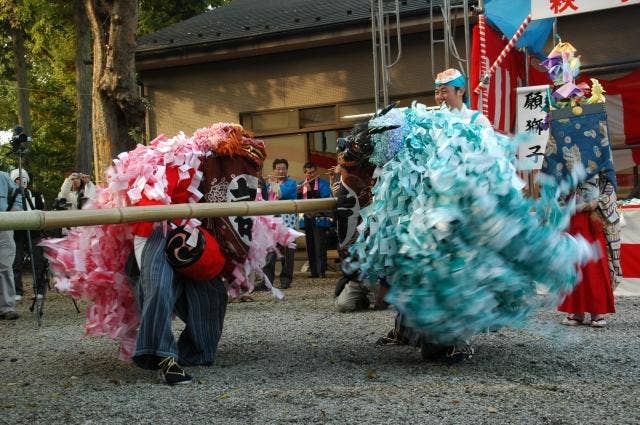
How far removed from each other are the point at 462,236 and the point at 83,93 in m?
16.1

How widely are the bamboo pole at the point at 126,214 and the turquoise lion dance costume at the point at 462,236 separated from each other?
2.26 feet

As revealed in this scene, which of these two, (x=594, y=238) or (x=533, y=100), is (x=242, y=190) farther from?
(x=533, y=100)

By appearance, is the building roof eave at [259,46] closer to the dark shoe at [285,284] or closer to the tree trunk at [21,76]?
the dark shoe at [285,284]

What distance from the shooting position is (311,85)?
1213 cm

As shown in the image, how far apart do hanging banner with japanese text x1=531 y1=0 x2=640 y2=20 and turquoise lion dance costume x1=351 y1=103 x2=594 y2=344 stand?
3601 mm

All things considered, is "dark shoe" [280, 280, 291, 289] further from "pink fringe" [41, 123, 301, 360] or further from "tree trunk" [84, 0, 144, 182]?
"pink fringe" [41, 123, 301, 360]

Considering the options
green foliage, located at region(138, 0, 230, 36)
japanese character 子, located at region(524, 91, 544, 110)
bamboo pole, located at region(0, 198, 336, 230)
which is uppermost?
green foliage, located at region(138, 0, 230, 36)

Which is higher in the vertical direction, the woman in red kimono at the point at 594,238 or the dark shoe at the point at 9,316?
the woman in red kimono at the point at 594,238

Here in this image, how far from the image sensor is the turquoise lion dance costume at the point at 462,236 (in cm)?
378

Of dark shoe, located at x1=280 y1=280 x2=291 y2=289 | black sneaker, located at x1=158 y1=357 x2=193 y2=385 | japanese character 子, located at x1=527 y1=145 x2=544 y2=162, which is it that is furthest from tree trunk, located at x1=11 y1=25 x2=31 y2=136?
black sneaker, located at x1=158 y1=357 x2=193 y2=385

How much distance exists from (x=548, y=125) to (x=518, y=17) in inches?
95.6

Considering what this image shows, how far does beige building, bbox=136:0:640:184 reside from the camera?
11.3 m

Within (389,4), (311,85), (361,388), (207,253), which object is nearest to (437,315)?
(361,388)

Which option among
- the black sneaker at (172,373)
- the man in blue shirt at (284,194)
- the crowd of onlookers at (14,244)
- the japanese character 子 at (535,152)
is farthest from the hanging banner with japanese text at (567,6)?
the black sneaker at (172,373)
